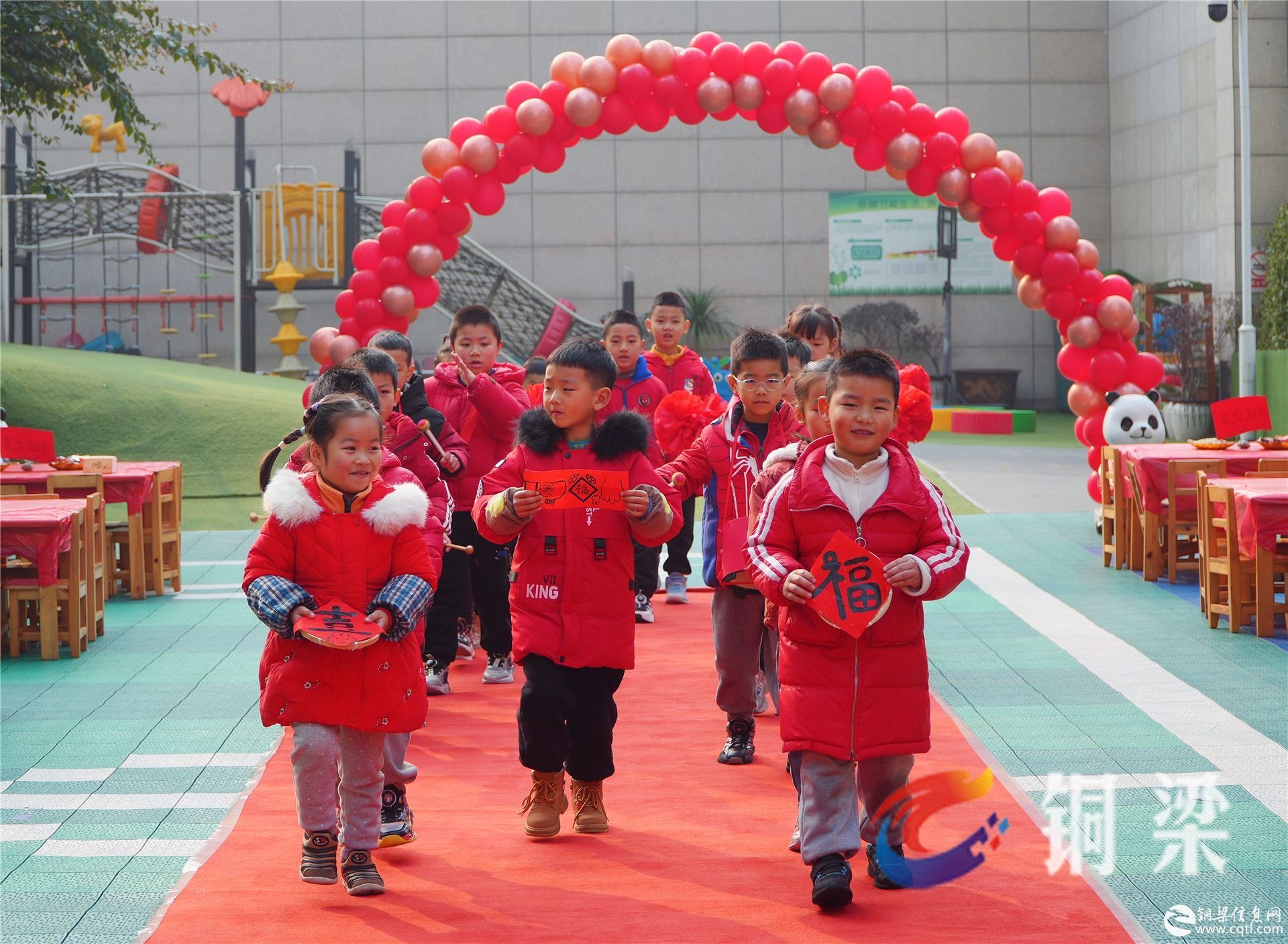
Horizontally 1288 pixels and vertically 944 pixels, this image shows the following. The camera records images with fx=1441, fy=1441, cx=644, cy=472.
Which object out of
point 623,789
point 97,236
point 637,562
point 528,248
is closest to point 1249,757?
point 623,789

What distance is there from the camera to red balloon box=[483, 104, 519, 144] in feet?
34.1

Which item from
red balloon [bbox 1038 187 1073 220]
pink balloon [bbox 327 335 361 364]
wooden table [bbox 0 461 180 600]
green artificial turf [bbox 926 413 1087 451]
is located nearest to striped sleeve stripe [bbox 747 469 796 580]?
wooden table [bbox 0 461 180 600]

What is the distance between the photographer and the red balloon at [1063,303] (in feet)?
34.6

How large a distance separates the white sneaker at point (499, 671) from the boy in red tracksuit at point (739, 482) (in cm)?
161

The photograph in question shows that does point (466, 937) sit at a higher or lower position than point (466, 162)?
lower

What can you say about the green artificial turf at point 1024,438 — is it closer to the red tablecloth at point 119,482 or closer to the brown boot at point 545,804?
the red tablecloth at point 119,482

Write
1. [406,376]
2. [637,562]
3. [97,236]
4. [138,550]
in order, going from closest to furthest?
[406,376], [637,562], [138,550], [97,236]

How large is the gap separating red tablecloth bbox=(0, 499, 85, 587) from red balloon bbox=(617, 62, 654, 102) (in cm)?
516

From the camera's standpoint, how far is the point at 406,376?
221 inches

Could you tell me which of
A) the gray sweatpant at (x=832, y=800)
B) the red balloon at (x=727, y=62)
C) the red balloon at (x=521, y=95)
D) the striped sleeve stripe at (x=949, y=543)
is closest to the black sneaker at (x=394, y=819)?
the gray sweatpant at (x=832, y=800)

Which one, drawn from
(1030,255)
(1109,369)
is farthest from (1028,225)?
(1109,369)

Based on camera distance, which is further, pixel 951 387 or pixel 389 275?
pixel 951 387

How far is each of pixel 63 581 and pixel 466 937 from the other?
434 cm

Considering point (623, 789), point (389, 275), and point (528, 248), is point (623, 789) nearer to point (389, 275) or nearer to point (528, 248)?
point (389, 275)
